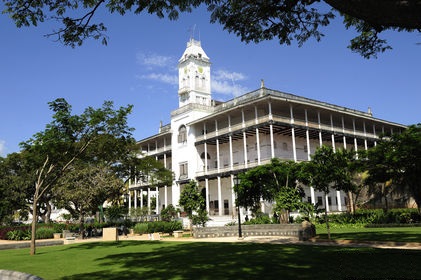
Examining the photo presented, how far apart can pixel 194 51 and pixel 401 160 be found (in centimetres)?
3207

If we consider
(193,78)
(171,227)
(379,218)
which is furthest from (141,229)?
(193,78)

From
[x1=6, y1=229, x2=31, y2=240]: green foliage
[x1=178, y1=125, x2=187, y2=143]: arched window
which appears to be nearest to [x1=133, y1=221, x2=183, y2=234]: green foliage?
[x1=6, y1=229, x2=31, y2=240]: green foliage

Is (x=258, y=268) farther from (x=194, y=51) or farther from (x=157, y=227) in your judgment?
(x=194, y=51)

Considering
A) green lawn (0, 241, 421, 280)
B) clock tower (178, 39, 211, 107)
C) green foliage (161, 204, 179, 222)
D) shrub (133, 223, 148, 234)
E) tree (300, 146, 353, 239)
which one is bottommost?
shrub (133, 223, 148, 234)

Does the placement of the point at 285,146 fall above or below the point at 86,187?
above

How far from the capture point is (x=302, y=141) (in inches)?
1759

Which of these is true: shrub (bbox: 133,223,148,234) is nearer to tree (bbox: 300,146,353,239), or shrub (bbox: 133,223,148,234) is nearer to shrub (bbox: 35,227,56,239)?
shrub (bbox: 35,227,56,239)

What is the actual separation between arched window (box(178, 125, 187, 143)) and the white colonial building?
13 cm

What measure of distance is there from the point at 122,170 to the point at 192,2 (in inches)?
1319

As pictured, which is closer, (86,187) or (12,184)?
(86,187)

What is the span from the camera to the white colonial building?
3903cm

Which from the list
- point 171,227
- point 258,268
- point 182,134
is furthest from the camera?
point 182,134

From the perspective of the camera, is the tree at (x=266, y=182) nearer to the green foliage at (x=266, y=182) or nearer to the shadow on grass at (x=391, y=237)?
the green foliage at (x=266, y=182)

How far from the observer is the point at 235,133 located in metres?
40.7
